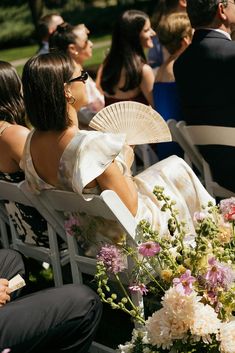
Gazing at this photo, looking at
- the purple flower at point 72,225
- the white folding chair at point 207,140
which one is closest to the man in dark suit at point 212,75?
the white folding chair at point 207,140

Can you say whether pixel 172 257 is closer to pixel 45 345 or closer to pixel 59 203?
pixel 45 345

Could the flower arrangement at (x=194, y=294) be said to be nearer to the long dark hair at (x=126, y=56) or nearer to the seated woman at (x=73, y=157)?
the seated woman at (x=73, y=157)

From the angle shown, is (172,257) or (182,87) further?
(182,87)

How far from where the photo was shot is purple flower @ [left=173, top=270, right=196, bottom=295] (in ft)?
6.24

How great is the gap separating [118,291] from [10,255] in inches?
22.5

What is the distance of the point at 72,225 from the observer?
2.96 m

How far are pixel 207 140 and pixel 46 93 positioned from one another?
1.20 metres

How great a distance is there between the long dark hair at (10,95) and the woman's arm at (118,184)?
106cm

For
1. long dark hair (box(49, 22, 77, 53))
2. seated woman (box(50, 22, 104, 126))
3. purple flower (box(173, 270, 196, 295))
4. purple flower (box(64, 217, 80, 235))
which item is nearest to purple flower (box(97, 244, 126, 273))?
purple flower (box(173, 270, 196, 295))

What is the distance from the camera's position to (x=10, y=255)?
123 inches

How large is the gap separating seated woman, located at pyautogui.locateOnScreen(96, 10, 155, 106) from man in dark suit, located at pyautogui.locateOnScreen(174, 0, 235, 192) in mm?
1258

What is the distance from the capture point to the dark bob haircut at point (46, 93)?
2.94 metres

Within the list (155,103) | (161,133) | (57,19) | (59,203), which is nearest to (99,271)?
(59,203)

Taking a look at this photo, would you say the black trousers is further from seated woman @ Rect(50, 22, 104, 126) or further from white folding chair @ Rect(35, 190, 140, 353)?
seated woman @ Rect(50, 22, 104, 126)
